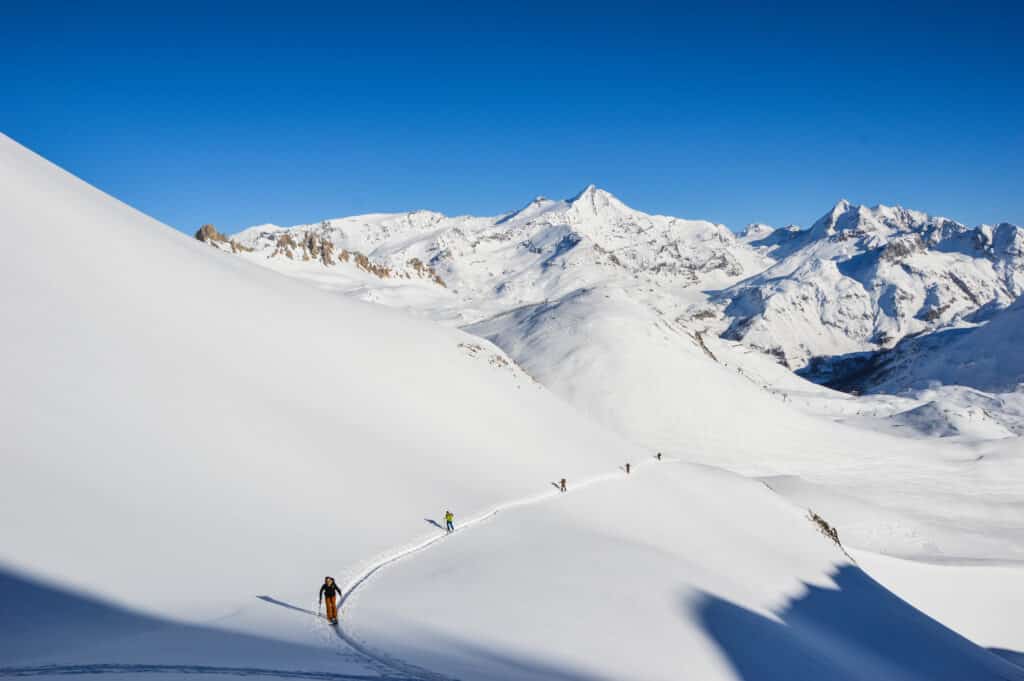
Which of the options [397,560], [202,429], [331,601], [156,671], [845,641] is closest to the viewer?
[156,671]

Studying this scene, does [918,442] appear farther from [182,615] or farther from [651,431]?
[182,615]

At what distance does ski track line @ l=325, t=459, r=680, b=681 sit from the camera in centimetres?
1214

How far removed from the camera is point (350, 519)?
77.8ft

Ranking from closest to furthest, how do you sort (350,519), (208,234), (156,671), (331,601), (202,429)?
1. (156,671)
2. (331,601)
3. (350,519)
4. (202,429)
5. (208,234)

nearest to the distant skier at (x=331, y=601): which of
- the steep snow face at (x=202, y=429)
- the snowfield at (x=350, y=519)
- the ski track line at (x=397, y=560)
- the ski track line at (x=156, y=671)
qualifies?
the ski track line at (x=397, y=560)

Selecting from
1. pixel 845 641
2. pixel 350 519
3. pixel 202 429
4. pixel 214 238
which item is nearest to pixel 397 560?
pixel 350 519

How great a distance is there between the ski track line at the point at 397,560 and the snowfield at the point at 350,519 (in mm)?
110

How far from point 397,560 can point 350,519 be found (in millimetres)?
3154

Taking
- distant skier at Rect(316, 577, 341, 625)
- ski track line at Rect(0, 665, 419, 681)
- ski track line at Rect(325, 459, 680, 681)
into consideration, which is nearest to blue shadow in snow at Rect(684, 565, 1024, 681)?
ski track line at Rect(325, 459, 680, 681)

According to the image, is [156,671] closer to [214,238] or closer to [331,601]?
[331,601]

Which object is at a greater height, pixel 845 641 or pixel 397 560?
pixel 397 560

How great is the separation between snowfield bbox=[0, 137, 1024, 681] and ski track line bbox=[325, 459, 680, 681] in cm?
11

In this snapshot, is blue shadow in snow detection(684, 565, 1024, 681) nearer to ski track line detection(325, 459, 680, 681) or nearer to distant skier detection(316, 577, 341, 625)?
ski track line detection(325, 459, 680, 681)

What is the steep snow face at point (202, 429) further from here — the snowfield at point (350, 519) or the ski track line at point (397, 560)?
the ski track line at point (397, 560)
